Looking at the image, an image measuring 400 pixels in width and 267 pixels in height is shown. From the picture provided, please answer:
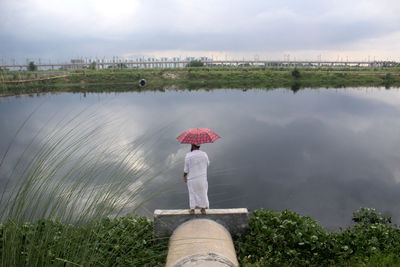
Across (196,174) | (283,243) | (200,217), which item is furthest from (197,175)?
(283,243)

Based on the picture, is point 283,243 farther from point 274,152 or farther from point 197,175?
point 274,152

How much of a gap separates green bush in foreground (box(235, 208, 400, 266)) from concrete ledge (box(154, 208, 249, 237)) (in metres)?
0.25

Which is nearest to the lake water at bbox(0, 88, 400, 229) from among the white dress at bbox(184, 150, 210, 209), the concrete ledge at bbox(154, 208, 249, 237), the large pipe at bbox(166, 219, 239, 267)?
the white dress at bbox(184, 150, 210, 209)

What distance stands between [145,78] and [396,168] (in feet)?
156

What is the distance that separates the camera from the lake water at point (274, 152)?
6.52 m

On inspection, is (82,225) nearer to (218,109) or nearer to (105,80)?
(218,109)

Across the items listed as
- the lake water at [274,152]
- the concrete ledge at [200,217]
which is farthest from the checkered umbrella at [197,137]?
the concrete ledge at [200,217]

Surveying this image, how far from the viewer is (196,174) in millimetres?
4531

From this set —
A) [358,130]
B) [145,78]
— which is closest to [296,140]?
[358,130]

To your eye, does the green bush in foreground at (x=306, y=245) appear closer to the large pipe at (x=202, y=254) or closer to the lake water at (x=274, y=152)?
the large pipe at (x=202, y=254)

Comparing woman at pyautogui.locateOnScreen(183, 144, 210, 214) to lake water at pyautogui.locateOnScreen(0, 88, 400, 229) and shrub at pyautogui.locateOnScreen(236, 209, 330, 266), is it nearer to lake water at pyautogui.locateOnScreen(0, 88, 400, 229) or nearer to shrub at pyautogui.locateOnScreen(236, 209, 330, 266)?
lake water at pyautogui.locateOnScreen(0, 88, 400, 229)

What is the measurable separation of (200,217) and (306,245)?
1.98 m

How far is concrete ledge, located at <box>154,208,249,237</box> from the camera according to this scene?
487cm

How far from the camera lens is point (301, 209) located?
28.8ft
